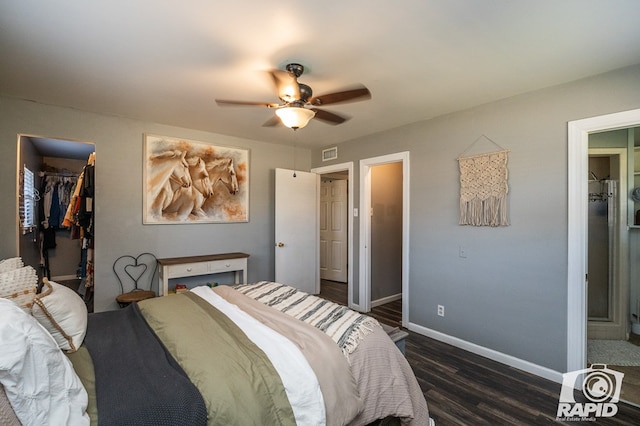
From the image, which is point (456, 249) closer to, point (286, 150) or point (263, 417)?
point (263, 417)

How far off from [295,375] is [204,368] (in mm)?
407

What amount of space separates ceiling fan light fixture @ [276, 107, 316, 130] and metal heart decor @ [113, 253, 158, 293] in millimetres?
2558

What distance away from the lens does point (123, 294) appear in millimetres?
3404

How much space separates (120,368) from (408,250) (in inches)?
118

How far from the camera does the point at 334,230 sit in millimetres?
6199

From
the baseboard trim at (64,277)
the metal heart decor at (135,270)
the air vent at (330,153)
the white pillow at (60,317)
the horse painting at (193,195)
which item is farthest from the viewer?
the baseboard trim at (64,277)

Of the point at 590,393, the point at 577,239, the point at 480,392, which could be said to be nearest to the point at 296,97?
the point at 577,239

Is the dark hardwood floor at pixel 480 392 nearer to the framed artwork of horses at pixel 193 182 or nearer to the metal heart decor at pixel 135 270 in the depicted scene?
the framed artwork of horses at pixel 193 182

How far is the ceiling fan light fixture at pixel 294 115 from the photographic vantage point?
217 cm

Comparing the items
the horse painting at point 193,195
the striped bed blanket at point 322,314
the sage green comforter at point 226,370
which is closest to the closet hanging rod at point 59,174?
the horse painting at point 193,195

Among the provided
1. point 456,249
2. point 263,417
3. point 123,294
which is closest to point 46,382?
point 263,417

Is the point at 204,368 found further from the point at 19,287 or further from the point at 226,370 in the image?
the point at 19,287

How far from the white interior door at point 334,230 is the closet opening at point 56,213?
3.92 meters

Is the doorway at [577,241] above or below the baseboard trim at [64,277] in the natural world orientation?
above
